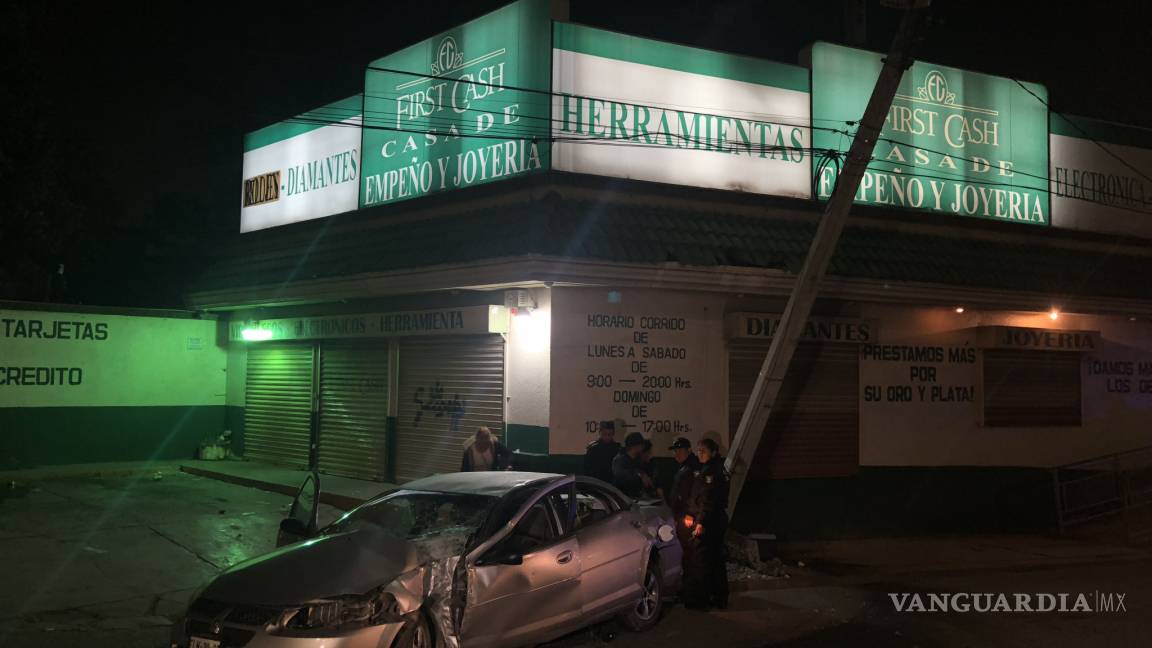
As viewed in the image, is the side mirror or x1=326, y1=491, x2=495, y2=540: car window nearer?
x1=326, y1=491, x2=495, y2=540: car window

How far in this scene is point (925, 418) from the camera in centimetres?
1502

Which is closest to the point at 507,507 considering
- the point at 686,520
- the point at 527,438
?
the point at 686,520

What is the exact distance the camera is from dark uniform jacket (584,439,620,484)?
11.0m

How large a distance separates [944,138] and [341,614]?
13810 millimetres

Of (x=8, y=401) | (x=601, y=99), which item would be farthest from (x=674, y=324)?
(x=8, y=401)

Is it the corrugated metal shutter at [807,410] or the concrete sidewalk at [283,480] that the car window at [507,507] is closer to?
the concrete sidewalk at [283,480]

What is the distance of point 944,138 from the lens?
16.0 metres

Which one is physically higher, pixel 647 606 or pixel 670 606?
pixel 647 606

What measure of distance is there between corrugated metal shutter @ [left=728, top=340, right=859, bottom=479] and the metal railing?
366cm

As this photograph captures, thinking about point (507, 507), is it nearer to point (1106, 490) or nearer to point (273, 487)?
point (273, 487)

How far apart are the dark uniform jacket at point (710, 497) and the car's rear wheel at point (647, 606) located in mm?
960

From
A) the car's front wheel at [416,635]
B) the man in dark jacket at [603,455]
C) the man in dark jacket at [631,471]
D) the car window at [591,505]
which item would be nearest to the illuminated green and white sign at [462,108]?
the man in dark jacket at [603,455]

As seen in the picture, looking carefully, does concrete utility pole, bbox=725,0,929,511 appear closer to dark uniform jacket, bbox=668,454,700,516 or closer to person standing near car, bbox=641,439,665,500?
person standing near car, bbox=641,439,665,500

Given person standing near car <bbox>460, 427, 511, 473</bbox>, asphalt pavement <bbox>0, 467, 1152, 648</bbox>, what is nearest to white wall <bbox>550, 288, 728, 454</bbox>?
person standing near car <bbox>460, 427, 511, 473</bbox>
